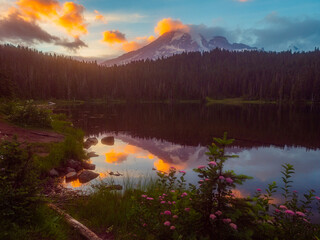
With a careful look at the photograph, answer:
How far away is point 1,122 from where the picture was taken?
63.8ft

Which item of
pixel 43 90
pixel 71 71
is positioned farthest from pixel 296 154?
pixel 71 71

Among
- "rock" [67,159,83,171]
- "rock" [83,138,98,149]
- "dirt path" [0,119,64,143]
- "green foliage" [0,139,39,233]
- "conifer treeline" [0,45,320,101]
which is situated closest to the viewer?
"green foliage" [0,139,39,233]

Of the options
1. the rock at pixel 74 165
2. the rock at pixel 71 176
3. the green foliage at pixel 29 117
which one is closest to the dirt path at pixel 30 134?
the green foliage at pixel 29 117

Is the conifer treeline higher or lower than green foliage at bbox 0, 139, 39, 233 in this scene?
higher

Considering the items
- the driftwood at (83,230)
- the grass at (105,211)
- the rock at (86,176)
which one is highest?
the driftwood at (83,230)

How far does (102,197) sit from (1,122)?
1677 centimetres

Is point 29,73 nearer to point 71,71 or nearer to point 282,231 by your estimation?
point 71,71

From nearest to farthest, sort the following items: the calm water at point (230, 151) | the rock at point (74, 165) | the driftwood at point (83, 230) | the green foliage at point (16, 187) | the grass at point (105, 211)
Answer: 1. the green foliage at point (16, 187)
2. the driftwood at point (83, 230)
3. the grass at point (105, 211)
4. the rock at point (74, 165)
5. the calm water at point (230, 151)

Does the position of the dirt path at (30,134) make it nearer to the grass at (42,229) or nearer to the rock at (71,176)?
the rock at (71,176)

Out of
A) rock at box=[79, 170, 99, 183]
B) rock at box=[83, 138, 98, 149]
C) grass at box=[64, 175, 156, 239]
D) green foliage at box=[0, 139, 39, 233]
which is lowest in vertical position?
rock at box=[83, 138, 98, 149]

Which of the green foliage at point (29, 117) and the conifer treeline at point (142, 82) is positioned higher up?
the conifer treeline at point (142, 82)

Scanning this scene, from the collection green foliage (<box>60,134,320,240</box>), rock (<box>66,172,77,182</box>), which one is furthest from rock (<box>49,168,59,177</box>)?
green foliage (<box>60,134,320,240</box>)

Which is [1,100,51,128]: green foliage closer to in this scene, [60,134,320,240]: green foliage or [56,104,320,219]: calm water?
[56,104,320,219]: calm water

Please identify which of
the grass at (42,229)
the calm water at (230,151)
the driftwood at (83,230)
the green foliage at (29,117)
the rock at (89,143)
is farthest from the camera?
the rock at (89,143)
